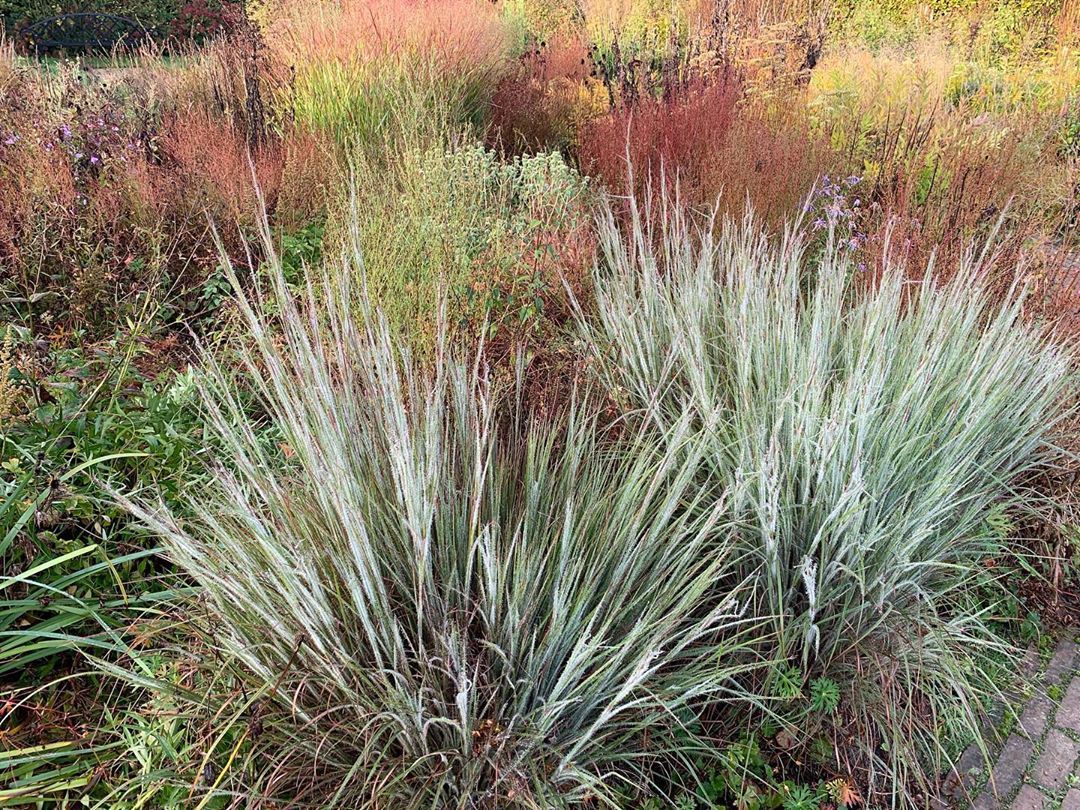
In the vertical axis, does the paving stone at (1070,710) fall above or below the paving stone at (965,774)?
below

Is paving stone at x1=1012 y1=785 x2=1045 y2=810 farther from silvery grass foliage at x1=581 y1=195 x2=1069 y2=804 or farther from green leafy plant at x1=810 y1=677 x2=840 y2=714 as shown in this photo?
green leafy plant at x1=810 y1=677 x2=840 y2=714

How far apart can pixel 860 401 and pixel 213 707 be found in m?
1.79

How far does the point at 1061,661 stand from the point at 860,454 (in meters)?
1.15

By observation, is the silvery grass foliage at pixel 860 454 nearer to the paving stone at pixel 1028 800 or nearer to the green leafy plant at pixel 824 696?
the green leafy plant at pixel 824 696

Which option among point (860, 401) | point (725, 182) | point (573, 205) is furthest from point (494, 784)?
point (725, 182)

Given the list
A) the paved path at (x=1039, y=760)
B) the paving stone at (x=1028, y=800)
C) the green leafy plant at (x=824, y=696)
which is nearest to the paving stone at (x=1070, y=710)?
the paved path at (x=1039, y=760)

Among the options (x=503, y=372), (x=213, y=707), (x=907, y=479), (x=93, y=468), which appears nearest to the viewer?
(x=213, y=707)

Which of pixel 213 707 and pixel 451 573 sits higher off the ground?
pixel 451 573

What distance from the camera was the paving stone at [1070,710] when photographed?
7.32 feet

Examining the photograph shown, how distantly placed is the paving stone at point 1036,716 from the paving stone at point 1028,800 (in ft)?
0.66

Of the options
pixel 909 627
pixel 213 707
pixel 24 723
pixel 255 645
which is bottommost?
pixel 909 627

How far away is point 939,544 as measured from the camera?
85.2 inches

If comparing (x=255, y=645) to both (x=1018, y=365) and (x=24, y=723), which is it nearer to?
(x=24, y=723)

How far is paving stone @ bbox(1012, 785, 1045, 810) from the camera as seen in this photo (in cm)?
198
